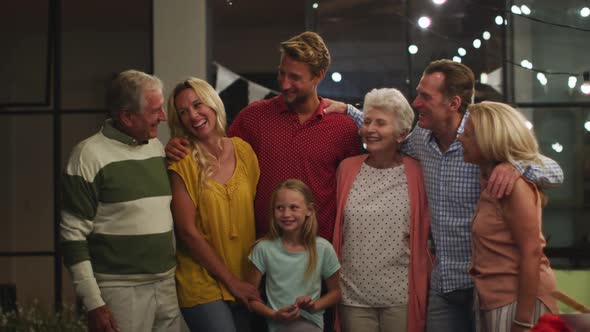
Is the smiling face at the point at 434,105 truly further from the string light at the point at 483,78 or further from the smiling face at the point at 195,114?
the string light at the point at 483,78

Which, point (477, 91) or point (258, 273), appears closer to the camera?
point (258, 273)

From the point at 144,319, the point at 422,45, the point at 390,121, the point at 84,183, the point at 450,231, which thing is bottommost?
Answer: the point at 144,319

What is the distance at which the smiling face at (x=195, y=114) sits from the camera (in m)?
3.00

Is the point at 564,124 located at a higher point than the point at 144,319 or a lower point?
higher

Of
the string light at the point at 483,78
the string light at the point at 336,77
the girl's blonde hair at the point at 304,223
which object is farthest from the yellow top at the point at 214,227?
the string light at the point at 483,78

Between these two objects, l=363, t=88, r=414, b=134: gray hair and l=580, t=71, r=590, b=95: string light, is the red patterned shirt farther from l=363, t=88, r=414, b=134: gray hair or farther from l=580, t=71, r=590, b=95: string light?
l=580, t=71, r=590, b=95: string light

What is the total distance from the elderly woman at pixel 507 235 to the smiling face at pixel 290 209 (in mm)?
634

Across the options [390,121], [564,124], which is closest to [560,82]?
[564,124]

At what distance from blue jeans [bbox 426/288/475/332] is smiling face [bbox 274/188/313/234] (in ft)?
1.84

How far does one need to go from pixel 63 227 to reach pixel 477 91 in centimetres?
291

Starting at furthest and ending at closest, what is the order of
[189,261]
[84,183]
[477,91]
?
1. [477,91]
2. [189,261]
3. [84,183]

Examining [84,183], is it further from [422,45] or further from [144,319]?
[422,45]

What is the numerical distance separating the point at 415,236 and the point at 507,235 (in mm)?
475

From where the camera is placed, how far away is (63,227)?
9.00 ft
